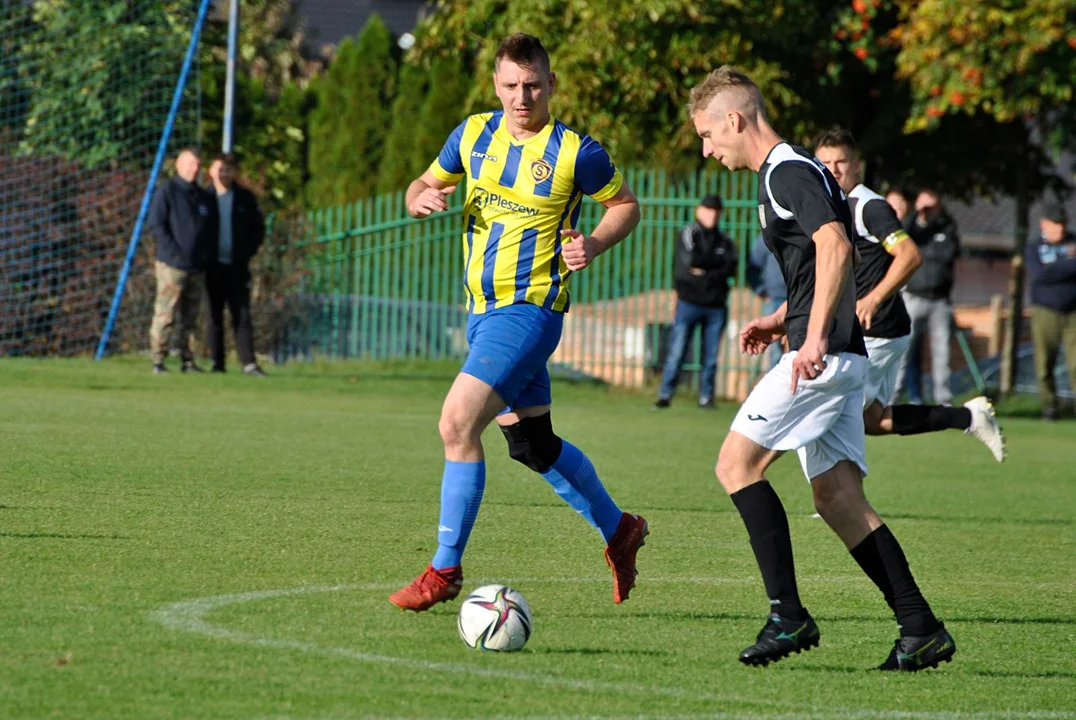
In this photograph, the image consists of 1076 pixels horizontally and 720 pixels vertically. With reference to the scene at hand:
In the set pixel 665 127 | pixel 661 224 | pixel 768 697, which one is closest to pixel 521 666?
pixel 768 697

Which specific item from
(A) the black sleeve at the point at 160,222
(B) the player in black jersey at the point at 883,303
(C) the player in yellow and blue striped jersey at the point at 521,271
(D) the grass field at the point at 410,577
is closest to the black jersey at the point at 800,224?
(C) the player in yellow and blue striped jersey at the point at 521,271

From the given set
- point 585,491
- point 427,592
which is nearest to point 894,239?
point 585,491

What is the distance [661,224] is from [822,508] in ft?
46.0

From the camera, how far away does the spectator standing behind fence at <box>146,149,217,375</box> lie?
16.2 m

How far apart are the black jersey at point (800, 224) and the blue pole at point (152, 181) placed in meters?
13.3

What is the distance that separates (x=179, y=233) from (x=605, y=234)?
10.8m

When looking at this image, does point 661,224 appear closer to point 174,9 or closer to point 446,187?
point 174,9

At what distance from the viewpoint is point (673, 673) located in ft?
16.3

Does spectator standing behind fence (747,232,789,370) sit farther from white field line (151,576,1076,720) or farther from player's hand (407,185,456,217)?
white field line (151,576,1076,720)

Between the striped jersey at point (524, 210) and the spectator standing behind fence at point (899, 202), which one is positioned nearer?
the striped jersey at point (524, 210)

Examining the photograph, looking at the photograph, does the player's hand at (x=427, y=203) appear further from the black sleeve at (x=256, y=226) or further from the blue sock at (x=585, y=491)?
the black sleeve at (x=256, y=226)

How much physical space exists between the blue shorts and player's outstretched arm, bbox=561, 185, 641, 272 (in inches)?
10.2

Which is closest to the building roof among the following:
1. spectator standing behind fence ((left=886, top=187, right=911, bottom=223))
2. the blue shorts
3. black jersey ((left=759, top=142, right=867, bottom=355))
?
spectator standing behind fence ((left=886, top=187, right=911, bottom=223))

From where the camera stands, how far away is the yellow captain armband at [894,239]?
8378 mm
